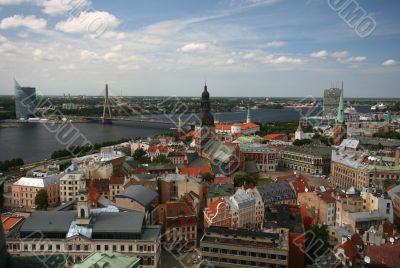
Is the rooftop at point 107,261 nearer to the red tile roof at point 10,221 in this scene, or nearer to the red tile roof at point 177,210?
the red tile roof at point 177,210

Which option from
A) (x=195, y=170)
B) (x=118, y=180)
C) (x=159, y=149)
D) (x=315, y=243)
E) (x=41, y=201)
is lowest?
(x=41, y=201)

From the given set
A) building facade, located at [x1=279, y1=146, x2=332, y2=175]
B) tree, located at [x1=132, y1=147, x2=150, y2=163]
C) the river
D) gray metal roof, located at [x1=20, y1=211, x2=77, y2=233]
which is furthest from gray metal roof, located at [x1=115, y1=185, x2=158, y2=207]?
the river

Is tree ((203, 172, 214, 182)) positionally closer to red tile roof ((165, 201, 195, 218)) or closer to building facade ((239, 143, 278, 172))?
red tile roof ((165, 201, 195, 218))

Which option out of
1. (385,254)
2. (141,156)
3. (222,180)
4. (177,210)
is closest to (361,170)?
(222,180)

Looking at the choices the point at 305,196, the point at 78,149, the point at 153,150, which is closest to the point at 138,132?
the point at 78,149

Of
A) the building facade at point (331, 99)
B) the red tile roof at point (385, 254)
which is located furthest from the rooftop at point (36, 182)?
the building facade at point (331, 99)

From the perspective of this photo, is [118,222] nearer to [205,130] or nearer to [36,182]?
[36,182]
